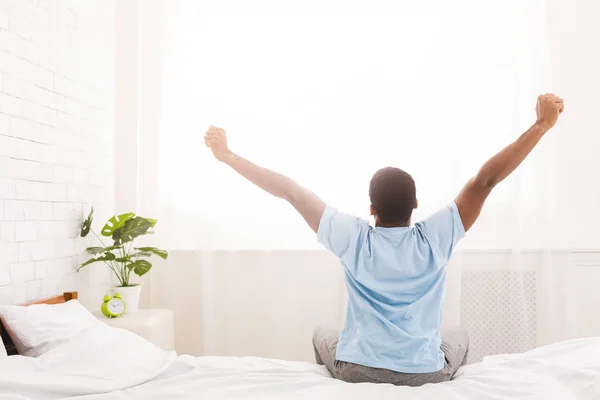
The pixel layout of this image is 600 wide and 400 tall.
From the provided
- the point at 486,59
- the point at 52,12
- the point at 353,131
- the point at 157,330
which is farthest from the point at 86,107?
the point at 486,59

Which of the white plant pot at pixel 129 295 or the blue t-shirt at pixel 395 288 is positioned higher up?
the blue t-shirt at pixel 395 288

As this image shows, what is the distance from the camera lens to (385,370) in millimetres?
1773

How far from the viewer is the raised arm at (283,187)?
1933mm

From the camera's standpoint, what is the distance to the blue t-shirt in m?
1.78

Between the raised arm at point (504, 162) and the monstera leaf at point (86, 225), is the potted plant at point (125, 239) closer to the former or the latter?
the monstera leaf at point (86, 225)

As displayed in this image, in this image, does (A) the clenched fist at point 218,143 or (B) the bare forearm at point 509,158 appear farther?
(A) the clenched fist at point 218,143

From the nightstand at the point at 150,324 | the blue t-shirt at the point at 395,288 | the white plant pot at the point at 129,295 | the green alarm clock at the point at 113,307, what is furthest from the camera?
the white plant pot at the point at 129,295

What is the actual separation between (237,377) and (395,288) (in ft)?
1.80

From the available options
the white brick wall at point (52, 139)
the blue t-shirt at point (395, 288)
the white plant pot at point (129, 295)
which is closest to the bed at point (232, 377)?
the blue t-shirt at point (395, 288)

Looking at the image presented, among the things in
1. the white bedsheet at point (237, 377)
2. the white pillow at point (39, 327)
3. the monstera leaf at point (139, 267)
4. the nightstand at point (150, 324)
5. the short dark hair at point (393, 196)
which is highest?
the short dark hair at point (393, 196)

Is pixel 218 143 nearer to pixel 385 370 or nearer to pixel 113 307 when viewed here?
pixel 385 370

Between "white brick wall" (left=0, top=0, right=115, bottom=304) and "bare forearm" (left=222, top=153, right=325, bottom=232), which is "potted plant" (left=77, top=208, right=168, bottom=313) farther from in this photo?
"bare forearm" (left=222, top=153, right=325, bottom=232)

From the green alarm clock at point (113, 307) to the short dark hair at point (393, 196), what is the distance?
1.62 meters

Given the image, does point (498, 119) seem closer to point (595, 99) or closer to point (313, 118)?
point (595, 99)
